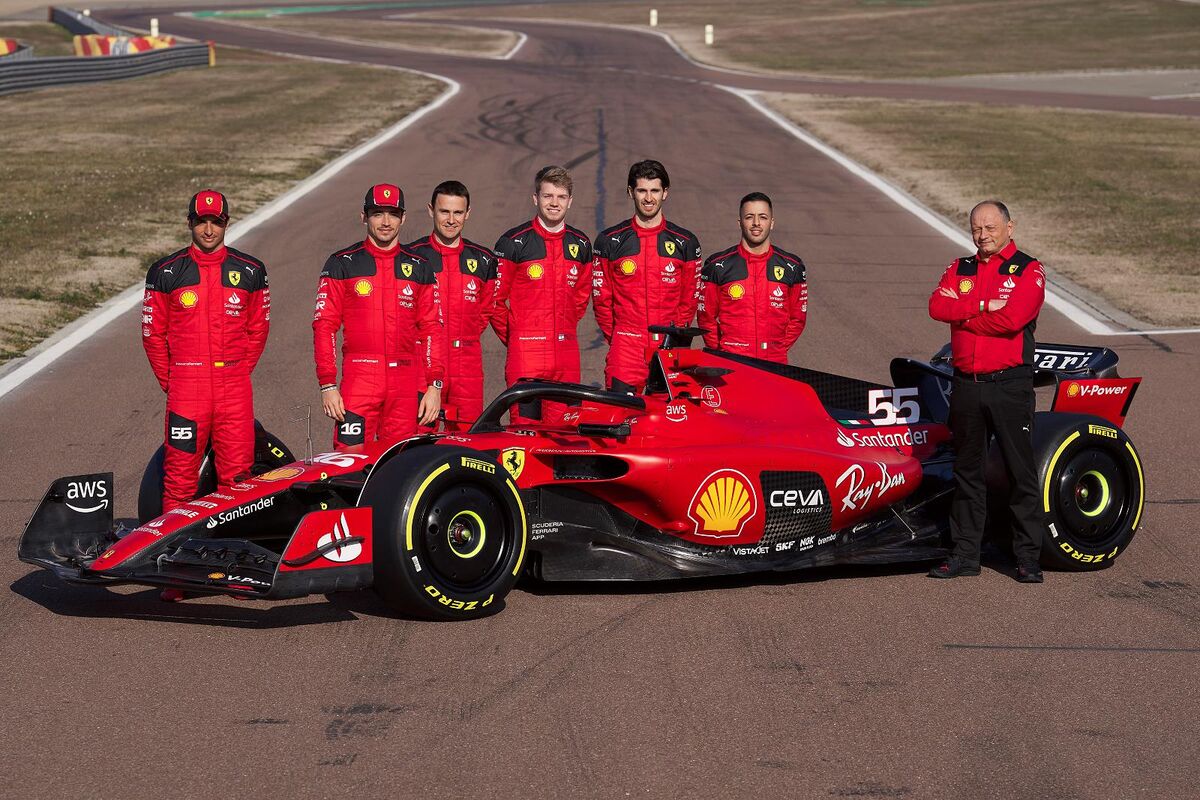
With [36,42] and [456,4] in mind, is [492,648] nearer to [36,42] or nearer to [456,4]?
[36,42]

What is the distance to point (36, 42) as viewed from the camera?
61.4 m

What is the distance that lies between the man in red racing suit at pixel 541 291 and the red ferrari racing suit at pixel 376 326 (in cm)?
88

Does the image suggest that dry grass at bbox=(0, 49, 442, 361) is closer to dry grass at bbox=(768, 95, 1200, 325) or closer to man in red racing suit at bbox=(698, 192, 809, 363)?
man in red racing suit at bbox=(698, 192, 809, 363)

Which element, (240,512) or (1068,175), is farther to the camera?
(1068,175)

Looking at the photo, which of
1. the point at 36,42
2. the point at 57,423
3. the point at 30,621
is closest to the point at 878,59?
the point at 36,42

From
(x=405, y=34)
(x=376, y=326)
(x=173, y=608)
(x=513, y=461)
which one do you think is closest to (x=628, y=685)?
(x=513, y=461)

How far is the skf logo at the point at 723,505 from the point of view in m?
7.63

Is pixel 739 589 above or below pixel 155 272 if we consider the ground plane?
below

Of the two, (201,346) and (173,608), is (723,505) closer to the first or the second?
(173,608)

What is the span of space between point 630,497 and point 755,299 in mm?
2213

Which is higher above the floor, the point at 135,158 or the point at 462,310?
the point at 135,158

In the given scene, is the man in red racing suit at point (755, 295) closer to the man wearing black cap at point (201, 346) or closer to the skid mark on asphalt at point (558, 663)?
the skid mark on asphalt at point (558, 663)

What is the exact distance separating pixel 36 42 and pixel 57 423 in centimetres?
5546

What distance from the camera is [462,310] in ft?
30.6
